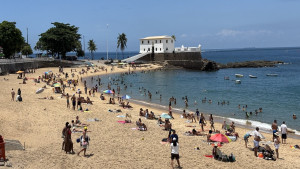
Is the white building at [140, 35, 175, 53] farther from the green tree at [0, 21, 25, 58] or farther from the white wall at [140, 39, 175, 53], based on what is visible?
the green tree at [0, 21, 25, 58]

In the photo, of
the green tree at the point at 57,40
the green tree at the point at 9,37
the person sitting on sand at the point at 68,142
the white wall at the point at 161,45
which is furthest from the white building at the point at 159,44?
the person sitting on sand at the point at 68,142

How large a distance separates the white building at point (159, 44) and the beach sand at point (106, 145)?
187 ft

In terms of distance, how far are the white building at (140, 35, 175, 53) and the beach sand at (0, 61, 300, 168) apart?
2238 inches

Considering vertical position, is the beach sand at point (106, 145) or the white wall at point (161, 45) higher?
the white wall at point (161, 45)

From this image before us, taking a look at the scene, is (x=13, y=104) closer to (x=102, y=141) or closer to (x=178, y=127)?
(x=102, y=141)

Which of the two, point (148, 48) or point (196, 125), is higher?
point (148, 48)

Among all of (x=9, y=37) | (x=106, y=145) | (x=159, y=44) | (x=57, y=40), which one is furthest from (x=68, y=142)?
(x=159, y=44)

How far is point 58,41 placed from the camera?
63281mm

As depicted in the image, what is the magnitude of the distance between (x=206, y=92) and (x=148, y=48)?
43.0m

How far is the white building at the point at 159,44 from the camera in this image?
7756cm

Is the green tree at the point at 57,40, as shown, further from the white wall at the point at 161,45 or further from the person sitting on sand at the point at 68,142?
the person sitting on sand at the point at 68,142

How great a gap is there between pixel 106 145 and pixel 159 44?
215 ft

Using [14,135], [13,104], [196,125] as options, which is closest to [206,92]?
[196,125]

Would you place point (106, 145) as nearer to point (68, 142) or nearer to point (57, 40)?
point (68, 142)
